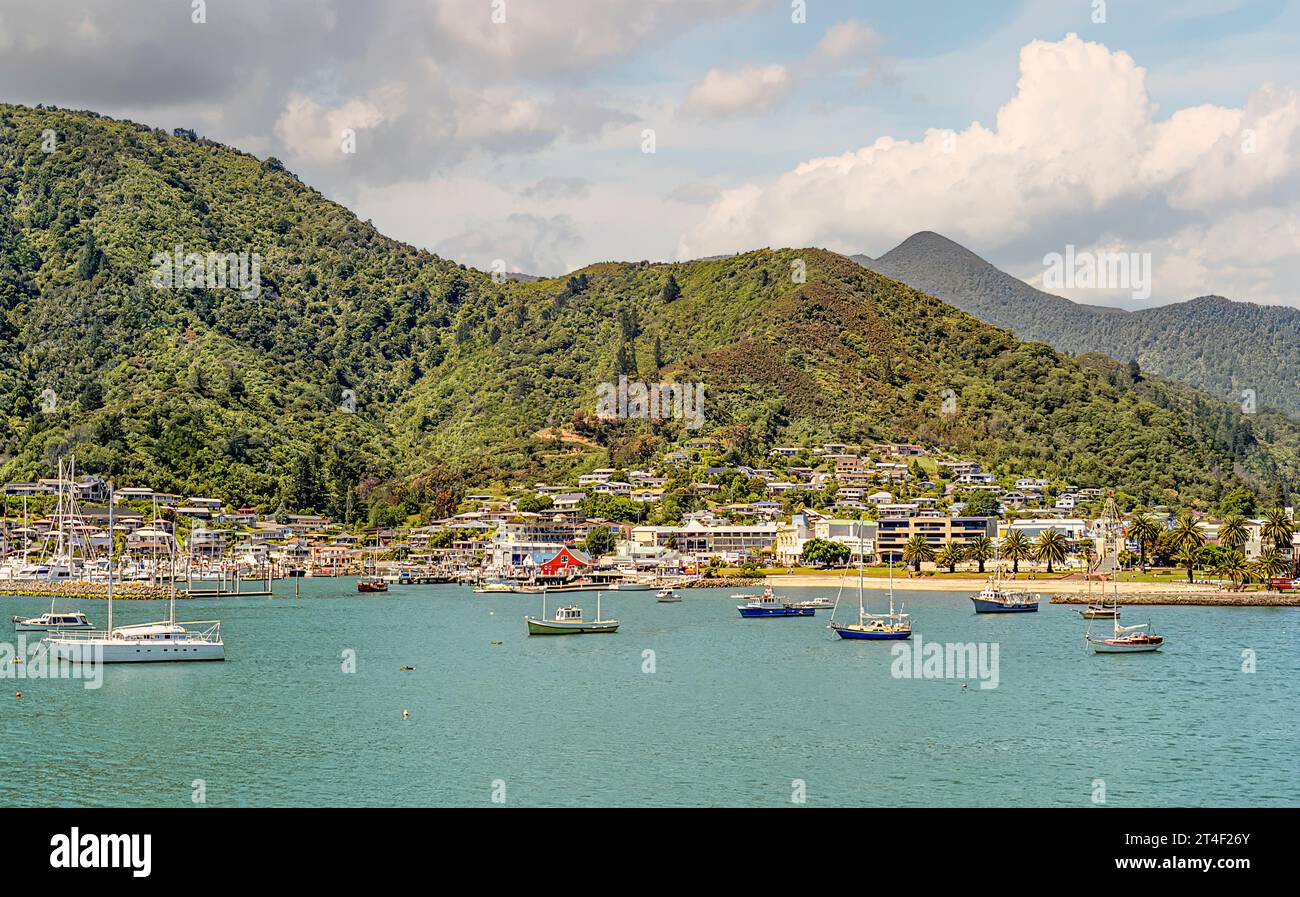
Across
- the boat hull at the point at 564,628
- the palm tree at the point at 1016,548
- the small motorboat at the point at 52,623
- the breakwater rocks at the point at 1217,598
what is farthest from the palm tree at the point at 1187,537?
the small motorboat at the point at 52,623

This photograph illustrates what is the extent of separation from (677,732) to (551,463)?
12261 centimetres

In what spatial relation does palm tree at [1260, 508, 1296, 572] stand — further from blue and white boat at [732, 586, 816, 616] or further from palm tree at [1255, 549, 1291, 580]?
blue and white boat at [732, 586, 816, 616]

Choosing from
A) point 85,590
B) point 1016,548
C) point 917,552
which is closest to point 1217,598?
point 1016,548

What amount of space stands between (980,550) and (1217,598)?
85.2 ft

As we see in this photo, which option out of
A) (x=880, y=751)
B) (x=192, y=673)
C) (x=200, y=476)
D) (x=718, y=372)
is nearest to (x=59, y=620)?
(x=192, y=673)

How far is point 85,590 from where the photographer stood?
306 feet

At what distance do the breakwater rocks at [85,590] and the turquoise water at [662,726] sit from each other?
99.2ft

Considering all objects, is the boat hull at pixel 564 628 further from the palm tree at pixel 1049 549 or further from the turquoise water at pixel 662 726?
the palm tree at pixel 1049 549

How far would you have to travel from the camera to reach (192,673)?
5062 cm

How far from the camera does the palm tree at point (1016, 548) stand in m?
101

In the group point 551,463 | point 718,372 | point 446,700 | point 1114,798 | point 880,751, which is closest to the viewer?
point 1114,798

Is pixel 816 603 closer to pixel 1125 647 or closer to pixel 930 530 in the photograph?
pixel 1125 647
